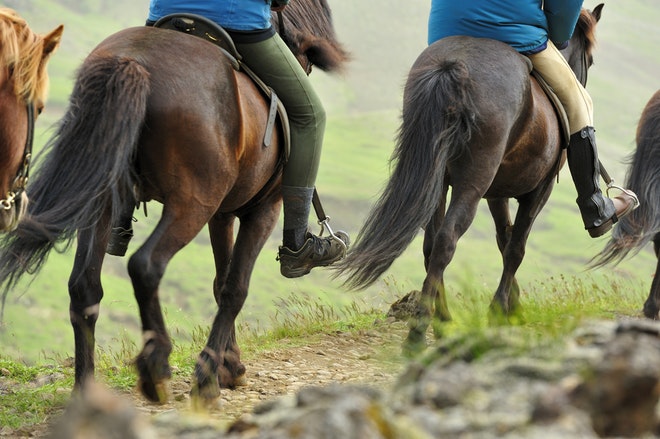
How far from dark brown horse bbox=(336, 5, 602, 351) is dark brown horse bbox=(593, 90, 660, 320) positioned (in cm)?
261

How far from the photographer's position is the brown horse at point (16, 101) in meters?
4.54

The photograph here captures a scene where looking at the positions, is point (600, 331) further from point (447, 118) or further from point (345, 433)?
point (447, 118)

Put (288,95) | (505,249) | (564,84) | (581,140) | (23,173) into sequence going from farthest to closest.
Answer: (505,249), (581,140), (564,84), (288,95), (23,173)

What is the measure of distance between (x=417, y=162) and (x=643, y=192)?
3.62 metres

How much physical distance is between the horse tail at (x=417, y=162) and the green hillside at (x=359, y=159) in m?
0.62

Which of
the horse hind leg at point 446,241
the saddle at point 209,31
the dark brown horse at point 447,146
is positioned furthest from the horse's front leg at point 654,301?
the saddle at point 209,31

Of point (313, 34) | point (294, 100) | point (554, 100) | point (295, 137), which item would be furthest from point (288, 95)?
point (554, 100)

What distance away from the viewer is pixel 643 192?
9344 millimetres

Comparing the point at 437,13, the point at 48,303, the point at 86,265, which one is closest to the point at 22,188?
the point at 86,265

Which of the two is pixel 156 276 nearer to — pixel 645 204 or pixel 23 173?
Answer: pixel 23 173

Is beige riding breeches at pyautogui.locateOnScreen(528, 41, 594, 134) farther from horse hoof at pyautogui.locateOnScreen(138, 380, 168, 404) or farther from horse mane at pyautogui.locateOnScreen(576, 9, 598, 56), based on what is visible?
horse hoof at pyautogui.locateOnScreen(138, 380, 168, 404)

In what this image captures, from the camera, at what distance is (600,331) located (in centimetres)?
315

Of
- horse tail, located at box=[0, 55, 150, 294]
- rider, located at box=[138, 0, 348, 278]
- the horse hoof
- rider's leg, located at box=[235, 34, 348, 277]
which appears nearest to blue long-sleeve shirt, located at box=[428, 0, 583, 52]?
rider, located at box=[138, 0, 348, 278]

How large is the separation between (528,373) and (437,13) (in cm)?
493
